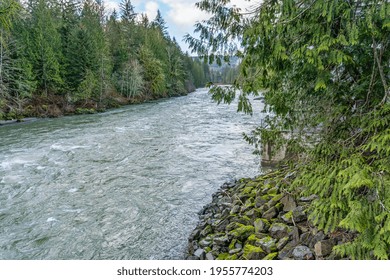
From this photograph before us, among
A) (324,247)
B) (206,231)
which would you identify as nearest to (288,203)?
(324,247)

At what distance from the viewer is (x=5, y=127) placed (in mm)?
15938

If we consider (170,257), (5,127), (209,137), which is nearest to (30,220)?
(170,257)

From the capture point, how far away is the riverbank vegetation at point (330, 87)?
2.31 metres

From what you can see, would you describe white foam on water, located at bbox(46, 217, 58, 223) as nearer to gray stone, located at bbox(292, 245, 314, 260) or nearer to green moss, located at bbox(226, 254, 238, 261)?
green moss, located at bbox(226, 254, 238, 261)

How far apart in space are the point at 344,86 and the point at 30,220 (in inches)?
248

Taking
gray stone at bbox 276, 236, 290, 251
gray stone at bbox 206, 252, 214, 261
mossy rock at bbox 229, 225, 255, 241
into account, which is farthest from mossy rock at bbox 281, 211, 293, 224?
gray stone at bbox 206, 252, 214, 261

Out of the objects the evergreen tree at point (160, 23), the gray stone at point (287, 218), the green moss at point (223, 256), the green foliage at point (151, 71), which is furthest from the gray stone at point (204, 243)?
the evergreen tree at point (160, 23)

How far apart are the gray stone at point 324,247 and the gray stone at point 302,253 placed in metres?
0.09

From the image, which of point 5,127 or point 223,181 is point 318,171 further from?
point 5,127

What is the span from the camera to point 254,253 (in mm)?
3488

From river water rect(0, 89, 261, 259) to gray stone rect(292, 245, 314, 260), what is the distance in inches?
76.0

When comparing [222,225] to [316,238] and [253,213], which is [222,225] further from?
[316,238]

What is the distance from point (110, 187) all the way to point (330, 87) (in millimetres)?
5924
